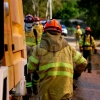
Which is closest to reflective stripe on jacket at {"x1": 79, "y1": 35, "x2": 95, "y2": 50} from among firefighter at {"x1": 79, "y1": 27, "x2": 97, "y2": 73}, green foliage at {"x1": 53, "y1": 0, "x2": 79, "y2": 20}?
firefighter at {"x1": 79, "y1": 27, "x2": 97, "y2": 73}

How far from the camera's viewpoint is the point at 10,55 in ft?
15.1

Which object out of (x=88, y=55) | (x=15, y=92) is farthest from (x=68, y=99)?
(x=88, y=55)

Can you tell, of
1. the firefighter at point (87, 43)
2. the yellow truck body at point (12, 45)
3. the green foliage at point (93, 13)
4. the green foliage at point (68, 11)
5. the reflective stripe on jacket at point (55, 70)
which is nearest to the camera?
the yellow truck body at point (12, 45)

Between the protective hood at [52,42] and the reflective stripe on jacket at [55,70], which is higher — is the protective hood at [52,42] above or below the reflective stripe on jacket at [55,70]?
above

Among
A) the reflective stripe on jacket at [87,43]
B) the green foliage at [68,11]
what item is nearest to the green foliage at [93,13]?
the reflective stripe on jacket at [87,43]

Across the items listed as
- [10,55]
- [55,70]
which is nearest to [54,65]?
[55,70]

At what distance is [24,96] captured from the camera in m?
6.11

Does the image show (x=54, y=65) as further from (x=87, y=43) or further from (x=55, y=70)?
(x=87, y=43)

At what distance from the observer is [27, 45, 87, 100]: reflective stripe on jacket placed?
4.69 meters

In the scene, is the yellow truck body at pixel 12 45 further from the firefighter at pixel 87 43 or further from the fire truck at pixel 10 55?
the firefighter at pixel 87 43

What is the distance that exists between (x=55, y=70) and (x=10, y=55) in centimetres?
58

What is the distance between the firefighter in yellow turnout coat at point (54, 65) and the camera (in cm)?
470

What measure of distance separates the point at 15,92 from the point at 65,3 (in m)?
80.2

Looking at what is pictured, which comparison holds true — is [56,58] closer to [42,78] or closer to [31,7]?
[42,78]
